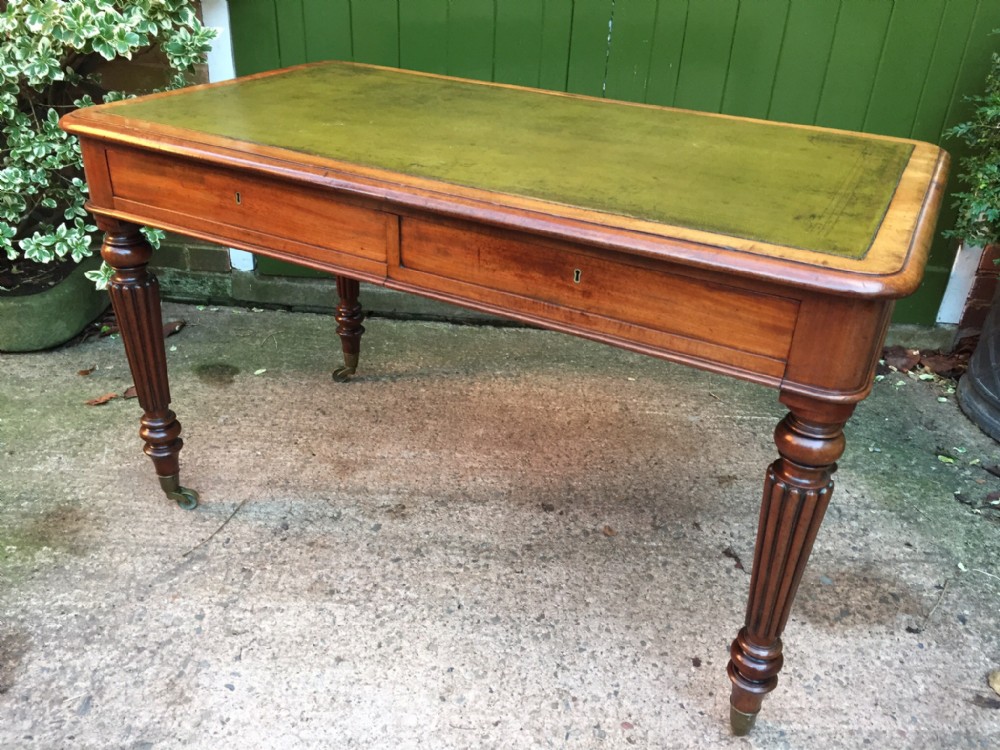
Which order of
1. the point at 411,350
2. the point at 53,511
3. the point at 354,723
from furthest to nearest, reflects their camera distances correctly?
the point at 411,350, the point at 53,511, the point at 354,723

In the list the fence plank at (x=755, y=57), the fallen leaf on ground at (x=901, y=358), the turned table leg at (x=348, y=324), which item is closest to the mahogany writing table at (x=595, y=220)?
the turned table leg at (x=348, y=324)

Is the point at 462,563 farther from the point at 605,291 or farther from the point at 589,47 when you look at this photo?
the point at 589,47

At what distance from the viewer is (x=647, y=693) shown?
5.74ft

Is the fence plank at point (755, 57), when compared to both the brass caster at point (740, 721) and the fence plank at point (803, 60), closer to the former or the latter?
the fence plank at point (803, 60)

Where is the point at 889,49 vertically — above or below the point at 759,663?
above

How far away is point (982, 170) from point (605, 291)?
1813 mm

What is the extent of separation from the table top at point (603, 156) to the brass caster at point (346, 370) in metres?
0.97

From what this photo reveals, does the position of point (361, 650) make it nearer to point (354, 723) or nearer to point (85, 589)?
point (354, 723)

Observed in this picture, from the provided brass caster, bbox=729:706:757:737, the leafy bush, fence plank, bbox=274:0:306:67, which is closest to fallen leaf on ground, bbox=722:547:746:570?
brass caster, bbox=729:706:757:737

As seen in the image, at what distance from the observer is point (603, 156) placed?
5.46ft

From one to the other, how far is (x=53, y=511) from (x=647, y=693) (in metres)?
1.62

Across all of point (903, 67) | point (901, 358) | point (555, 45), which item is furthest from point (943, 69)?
point (555, 45)

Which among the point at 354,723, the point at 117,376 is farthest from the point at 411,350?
the point at 354,723

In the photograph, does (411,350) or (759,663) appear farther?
(411,350)
